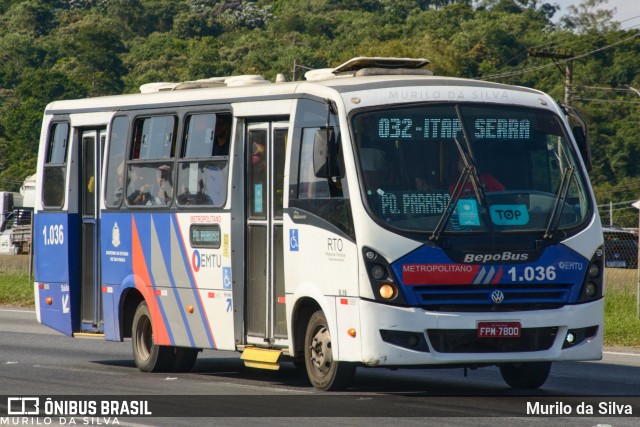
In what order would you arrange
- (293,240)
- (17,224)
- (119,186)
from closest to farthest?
(293,240), (119,186), (17,224)

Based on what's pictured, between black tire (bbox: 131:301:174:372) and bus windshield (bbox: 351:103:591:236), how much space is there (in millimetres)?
4340

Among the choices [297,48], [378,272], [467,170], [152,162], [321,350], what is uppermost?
[297,48]

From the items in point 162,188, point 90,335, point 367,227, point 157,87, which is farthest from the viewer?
point 90,335

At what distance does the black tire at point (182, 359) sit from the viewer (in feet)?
50.6

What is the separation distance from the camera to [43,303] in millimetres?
17391

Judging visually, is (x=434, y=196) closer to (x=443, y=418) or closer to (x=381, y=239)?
(x=381, y=239)

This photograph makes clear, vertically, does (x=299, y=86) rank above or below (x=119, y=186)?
above

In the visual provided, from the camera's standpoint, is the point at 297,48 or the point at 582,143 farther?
the point at 297,48

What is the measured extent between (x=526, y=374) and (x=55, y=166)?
7.11 meters

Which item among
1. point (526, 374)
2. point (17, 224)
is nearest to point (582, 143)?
point (526, 374)

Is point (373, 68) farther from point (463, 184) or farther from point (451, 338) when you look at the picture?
point (451, 338)

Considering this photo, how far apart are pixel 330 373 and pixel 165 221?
11.4ft

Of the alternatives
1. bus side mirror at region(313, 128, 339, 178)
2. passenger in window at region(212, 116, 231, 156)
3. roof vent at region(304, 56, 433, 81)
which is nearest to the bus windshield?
bus side mirror at region(313, 128, 339, 178)

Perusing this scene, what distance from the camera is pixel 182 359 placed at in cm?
1546
